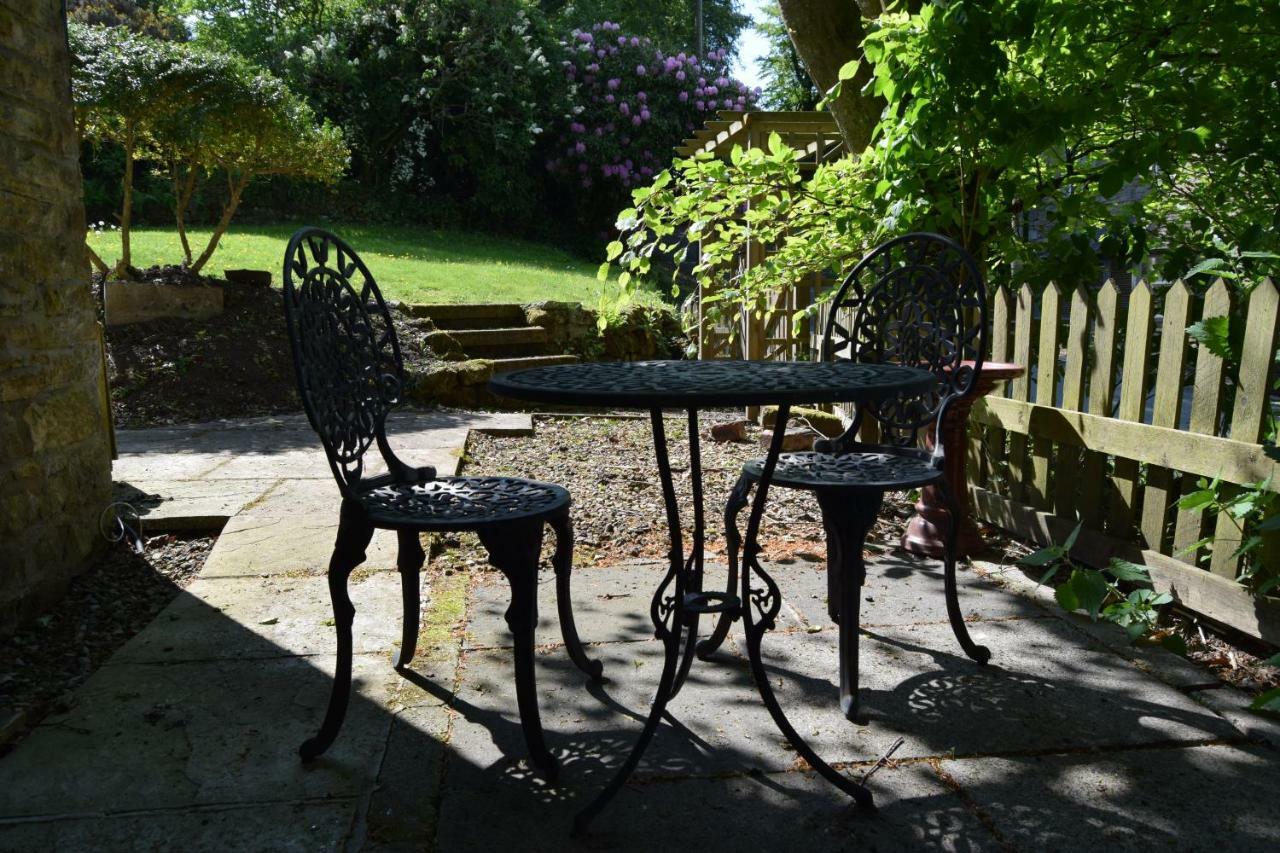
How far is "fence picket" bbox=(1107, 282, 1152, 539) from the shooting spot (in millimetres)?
3107

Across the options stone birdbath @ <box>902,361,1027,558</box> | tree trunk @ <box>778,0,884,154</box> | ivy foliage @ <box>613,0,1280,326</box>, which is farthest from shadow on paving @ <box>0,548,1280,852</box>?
tree trunk @ <box>778,0,884,154</box>

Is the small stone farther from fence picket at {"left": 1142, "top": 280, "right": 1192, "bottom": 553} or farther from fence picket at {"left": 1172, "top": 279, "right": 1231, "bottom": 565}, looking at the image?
fence picket at {"left": 1172, "top": 279, "right": 1231, "bottom": 565}

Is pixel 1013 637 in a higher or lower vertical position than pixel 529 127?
lower

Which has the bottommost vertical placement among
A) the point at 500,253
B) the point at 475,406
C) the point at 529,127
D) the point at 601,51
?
the point at 475,406

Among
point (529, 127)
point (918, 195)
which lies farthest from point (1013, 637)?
point (529, 127)

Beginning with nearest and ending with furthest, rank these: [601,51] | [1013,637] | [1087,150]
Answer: [1013,637] → [1087,150] → [601,51]

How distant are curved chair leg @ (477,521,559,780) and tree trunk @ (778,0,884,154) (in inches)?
125

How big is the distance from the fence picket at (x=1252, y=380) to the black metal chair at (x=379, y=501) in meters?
1.79

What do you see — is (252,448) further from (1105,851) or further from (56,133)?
(1105,851)

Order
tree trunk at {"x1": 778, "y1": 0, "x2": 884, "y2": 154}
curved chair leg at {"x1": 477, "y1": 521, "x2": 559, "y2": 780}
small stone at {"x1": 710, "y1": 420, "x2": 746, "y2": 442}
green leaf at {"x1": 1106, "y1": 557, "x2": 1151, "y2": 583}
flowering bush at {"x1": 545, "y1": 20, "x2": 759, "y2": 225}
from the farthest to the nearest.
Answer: flowering bush at {"x1": 545, "y1": 20, "x2": 759, "y2": 225}
small stone at {"x1": 710, "y1": 420, "x2": 746, "y2": 442}
tree trunk at {"x1": 778, "y1": 0, "x2": 884, "y2": 154}
green leaf at {"x1": 1106, "y1": 557, "x2": 1151, "y2": 583}
curved chair leg at {"x1": 477, "y1": 521, "x2": 559, "y2": 780}

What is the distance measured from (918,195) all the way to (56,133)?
310 cm

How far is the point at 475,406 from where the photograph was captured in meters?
7.70

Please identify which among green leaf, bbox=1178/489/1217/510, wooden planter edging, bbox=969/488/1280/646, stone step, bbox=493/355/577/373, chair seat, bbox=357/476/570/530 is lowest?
wooden planter edging, bbox=969/488/1280/646

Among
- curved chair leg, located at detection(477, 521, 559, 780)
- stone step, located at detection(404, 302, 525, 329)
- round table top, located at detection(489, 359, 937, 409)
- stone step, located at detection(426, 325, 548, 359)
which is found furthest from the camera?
stone step, located at detection(404, 302, 525, 329)
